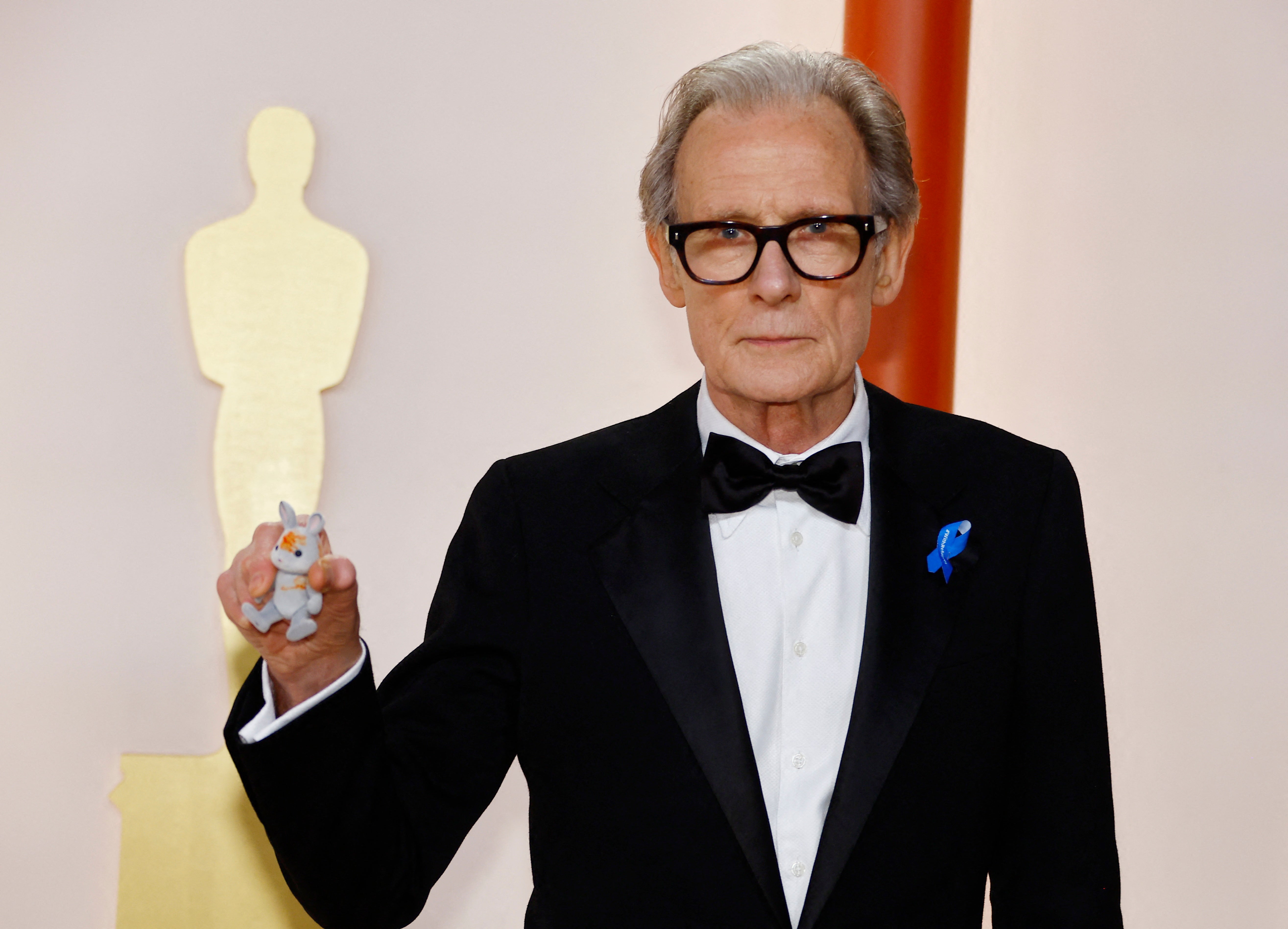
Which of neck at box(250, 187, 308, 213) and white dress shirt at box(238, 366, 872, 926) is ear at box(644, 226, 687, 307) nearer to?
white dress shirt at box(238, 366, 872, 926)

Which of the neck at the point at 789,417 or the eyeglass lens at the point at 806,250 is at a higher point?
the eyeglass lens at the point at 806,250

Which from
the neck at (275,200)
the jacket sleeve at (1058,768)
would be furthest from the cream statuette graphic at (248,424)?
the jacket sleeve at (1058,768)

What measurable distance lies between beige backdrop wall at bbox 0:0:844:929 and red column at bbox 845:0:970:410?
1.00 ft

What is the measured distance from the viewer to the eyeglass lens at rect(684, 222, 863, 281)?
1.56 m

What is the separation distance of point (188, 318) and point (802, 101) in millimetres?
1465

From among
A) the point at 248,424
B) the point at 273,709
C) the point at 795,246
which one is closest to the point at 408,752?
the point at 273,709

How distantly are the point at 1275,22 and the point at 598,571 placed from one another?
2058 millimetres

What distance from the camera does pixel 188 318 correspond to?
8.19ft

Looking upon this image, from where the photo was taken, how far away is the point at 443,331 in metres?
2.54

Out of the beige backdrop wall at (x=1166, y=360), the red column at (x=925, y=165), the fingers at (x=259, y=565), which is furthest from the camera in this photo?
the beige backdrop wall at (x=1166, y=360)

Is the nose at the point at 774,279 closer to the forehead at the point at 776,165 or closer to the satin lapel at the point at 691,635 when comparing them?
the forehead at the point at 776,165

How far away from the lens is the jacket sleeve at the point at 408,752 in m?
1.28

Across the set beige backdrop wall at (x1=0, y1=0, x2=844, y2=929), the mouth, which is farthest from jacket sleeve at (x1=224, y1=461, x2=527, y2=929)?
beige backdrop wall at (x1=0, y1=0, x2=844, y2=929)

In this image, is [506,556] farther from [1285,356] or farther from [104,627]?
[1285,356]
